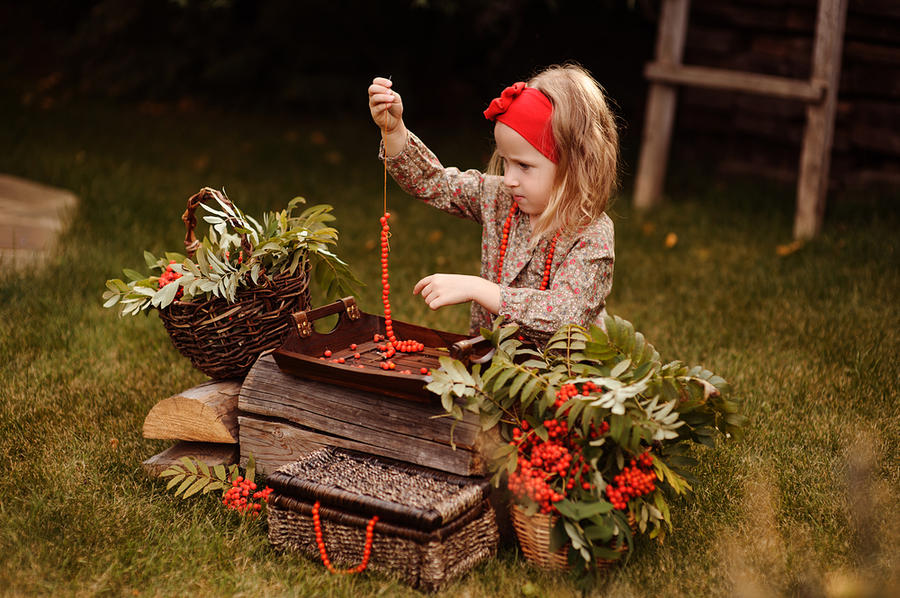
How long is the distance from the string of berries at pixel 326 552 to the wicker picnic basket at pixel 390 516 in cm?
1

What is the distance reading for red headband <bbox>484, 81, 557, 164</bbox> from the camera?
107 inches

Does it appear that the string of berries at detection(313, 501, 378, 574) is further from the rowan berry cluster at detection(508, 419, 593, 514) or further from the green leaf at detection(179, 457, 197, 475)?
the green leaf at detection(179, 457, 197, 475)

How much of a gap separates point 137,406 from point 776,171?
4960 millimetres

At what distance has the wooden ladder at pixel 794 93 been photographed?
4.98 metres

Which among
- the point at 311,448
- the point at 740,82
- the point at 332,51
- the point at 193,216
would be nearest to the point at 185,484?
the point at 311,448

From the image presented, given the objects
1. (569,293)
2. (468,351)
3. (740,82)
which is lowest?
(468,351)

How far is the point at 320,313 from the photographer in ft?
8.94

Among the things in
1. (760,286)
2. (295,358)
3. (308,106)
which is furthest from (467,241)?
(308,106)

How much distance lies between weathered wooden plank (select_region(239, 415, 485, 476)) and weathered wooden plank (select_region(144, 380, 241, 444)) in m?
0.06

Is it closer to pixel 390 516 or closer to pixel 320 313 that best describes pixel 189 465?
pixel 320 313

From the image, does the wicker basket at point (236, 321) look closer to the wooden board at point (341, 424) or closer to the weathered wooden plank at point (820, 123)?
the wooden board at point (341, 424)

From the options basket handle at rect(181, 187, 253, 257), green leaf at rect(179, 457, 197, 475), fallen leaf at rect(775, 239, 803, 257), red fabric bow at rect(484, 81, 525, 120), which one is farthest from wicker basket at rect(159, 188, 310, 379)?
fallen leaf at rect(775, 239, 803, 257)

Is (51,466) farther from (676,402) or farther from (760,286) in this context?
(760,286)

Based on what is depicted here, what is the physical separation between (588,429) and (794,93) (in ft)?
11.4
